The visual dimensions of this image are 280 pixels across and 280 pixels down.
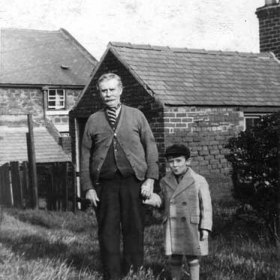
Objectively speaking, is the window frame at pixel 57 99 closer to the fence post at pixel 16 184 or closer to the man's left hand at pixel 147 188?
the fence post at pixel 16 184

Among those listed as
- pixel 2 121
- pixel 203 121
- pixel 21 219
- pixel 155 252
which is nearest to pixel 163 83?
pixel 203 121

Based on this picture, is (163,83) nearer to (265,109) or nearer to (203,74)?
(203,74)

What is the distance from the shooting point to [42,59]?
3562 centimetres

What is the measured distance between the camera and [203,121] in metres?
12.9

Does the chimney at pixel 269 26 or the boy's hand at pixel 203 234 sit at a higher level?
the chimney at pixel 269 26

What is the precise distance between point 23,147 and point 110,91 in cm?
2448

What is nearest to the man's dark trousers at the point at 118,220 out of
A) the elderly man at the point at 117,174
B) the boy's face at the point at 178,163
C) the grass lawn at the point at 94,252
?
the elderly man at the point at 117,174

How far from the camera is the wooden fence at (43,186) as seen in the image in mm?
14273

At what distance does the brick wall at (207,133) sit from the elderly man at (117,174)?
6.63m

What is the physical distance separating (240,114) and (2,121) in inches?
850

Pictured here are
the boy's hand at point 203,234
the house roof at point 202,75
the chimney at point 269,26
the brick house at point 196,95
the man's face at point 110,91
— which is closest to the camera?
the boy's hand at point 203,234

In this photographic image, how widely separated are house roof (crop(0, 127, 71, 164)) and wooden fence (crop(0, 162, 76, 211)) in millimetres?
10804

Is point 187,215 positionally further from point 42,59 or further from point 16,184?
point 42,59

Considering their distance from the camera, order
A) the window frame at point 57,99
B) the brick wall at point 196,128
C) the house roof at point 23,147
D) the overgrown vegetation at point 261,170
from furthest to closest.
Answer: the window frame at point 57,99, the house roof at point 23,147, the brick wall at point 196,128, the overgrown vegetation at point 261,170
